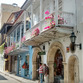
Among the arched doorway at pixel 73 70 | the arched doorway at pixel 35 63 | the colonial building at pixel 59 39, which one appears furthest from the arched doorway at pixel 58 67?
the arched doorway at pixel 35 63

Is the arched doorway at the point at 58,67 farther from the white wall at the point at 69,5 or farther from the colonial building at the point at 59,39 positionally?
the white wall at the point at 69,5

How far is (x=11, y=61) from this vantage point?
92.8ft

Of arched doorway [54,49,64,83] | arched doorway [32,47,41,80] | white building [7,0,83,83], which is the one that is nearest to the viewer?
white building [7,0,83,83]

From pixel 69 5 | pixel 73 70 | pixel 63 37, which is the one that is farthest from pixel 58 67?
pixel 69 5

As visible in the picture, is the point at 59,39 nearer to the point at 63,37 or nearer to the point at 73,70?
the point at 63,37

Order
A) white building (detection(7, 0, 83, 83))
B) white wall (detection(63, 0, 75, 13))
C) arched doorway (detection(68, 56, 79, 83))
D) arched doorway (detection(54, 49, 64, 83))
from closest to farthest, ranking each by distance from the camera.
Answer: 1. white building (detection(7, 0, 83, 83))
2. white wall (detection(63, 0, 75, 13))
3. arched doorway (detection(68, 56, 79, 83))
4. arched doorway (detection(54, 49, 64, 83))

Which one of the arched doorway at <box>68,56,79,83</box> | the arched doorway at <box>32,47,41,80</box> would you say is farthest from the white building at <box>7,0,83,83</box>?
the arched doorway at <box>32,47,41,80</box>

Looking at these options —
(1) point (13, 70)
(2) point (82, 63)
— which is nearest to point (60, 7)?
(2) point (82, 63)

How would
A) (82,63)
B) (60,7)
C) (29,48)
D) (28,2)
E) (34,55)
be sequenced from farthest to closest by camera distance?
(29,48), (34,55), (28,2), (60,7), (82,63)

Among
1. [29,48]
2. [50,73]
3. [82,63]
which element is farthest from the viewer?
[29,48]

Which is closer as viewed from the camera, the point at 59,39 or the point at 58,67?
the point at 59,39

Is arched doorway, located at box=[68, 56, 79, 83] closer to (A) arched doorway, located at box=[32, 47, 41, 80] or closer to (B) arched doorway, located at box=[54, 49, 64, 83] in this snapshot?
(B) arched doorway, located at box=[54, 49, 64, 83]

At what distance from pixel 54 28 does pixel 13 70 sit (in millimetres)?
18860

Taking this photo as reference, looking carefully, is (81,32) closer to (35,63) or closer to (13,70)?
(35,63)
